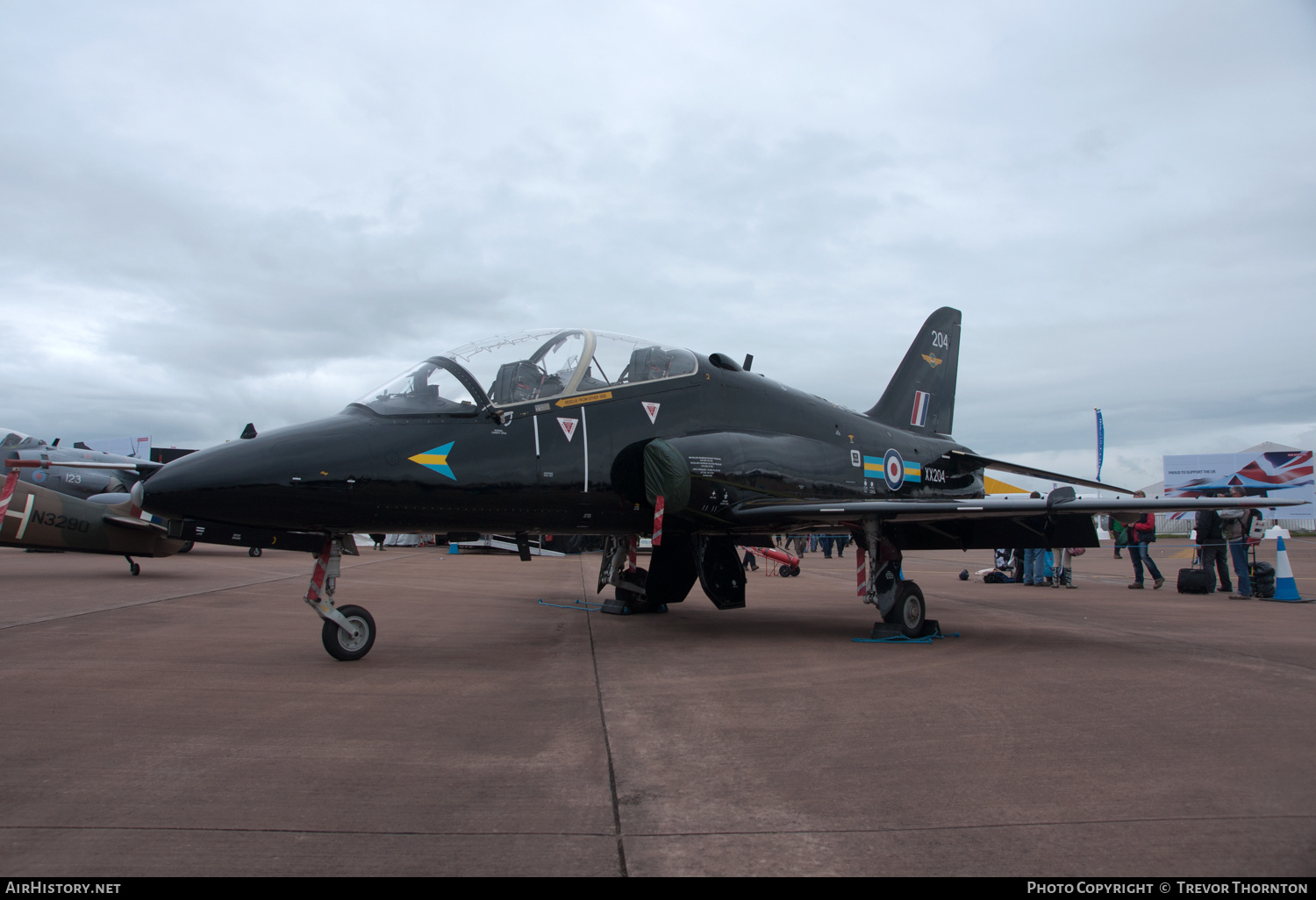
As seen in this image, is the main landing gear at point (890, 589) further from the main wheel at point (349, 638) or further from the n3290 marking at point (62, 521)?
the n3290 marking at point (62, 521)

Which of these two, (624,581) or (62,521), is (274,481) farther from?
(62,521)

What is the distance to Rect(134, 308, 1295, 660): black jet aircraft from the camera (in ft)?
18.8

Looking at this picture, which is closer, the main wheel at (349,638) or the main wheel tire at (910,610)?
the main wheel at (349,638)

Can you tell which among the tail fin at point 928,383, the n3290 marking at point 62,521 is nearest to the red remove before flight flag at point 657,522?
the tail fin at point 928,383

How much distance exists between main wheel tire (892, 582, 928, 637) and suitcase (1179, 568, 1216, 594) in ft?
28.9

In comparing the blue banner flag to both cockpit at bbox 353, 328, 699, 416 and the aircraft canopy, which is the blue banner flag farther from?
the aircraft canopy

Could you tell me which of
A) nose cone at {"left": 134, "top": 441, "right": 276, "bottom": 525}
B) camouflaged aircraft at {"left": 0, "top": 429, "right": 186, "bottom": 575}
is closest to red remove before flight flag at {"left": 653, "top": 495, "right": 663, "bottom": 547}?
nose cone at {"left": 134, "top": 441, "right": 276, "bottom": 525}

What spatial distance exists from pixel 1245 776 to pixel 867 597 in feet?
16.0

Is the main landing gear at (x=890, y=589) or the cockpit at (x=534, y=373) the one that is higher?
the cockpit at (x=534, y=373)

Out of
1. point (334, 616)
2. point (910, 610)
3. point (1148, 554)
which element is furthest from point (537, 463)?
point (1148, 554)

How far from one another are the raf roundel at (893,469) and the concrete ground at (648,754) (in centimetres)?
282

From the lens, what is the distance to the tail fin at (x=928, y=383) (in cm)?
1223

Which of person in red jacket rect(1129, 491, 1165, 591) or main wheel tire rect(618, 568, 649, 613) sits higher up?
person in red jacket rect(1129, 491, 1165, 591)

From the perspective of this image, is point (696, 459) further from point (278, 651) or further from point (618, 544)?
point (278, 651)
